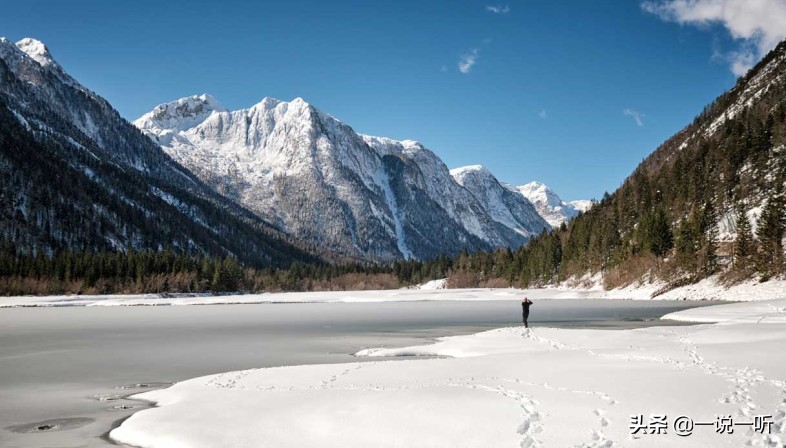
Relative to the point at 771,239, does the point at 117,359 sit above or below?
below

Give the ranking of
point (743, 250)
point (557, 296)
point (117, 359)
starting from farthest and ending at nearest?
point (557, 296)
point (743, 250)
point (117, 359)

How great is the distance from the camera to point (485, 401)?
47.4ft

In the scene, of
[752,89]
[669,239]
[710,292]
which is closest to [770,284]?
[710,292]

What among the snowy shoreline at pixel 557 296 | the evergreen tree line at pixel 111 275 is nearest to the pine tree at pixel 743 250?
the snowy shoreline at pixel 557 296

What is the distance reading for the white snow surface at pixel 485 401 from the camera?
11695 millimetres

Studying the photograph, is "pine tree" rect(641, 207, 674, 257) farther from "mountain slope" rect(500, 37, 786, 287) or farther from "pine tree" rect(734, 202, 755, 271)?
"pine tree" rect(734, 202, 755, 271)

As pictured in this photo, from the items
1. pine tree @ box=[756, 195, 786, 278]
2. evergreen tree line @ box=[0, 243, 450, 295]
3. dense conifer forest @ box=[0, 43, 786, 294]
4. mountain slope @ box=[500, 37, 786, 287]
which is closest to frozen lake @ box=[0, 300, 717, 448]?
pine tree @ box=[756, 195, 786, 278]

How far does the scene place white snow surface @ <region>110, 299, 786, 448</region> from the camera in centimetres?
1170

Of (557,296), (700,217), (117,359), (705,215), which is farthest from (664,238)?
(117,359)

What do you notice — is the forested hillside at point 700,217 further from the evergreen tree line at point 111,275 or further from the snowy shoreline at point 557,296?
the evergreen tree line at point 111,275

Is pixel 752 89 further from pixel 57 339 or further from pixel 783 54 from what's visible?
pixel 57 339

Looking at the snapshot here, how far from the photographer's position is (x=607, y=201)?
152 meters

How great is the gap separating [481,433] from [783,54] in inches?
7785

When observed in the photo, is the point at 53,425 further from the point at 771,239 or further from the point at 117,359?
the point at 771,239
